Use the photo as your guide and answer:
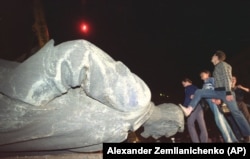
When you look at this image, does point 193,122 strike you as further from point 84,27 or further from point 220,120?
point 84,27

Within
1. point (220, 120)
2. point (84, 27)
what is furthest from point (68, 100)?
point (84, 27)

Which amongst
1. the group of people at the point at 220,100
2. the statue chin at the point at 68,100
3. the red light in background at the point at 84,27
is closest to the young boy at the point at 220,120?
the group of people at the point at 220,100

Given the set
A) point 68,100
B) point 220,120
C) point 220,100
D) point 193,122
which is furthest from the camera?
point 193,122

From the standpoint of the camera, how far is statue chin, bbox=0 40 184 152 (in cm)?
202

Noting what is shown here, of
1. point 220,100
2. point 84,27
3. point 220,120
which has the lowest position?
point 220,120

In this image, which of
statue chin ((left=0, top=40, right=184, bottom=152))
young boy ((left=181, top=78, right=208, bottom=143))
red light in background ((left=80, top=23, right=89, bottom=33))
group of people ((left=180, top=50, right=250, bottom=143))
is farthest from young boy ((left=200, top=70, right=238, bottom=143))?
red light in background ((left=80, top=23, right=89, bottom=33))

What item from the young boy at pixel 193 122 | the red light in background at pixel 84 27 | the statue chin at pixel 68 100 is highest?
the red light in background at pixel 84 27

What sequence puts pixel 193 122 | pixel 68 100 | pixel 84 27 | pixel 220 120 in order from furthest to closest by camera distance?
pixel 84 27
pixel 193 122
pixel 220 120
pixel 68 100

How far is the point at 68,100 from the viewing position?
225 centimetres

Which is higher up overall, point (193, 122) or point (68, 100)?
point (193, 122)

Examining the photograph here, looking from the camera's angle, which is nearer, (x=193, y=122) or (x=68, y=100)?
(x=68, y=100)

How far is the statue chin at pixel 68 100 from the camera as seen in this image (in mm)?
2023

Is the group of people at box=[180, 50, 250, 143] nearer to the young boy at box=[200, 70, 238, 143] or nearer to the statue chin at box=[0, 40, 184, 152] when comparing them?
the young boy at box=[200, 70, 238, 143]

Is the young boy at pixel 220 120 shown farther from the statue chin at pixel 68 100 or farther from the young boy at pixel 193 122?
the statue chin at pixel 68 100
